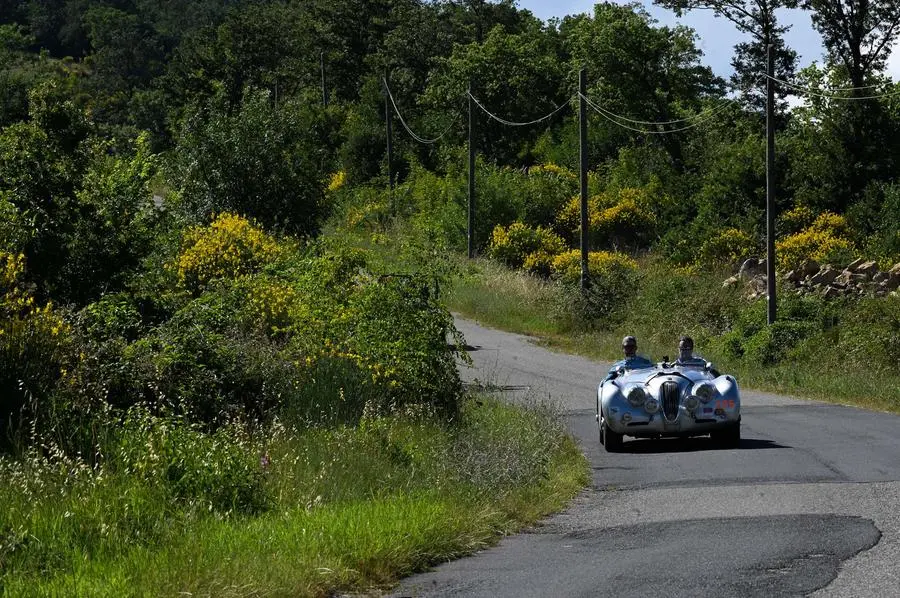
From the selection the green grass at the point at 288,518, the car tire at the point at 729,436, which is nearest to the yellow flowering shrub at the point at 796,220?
the car tire at the point at 729,436

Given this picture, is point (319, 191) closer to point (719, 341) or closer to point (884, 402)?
point (719, 341)

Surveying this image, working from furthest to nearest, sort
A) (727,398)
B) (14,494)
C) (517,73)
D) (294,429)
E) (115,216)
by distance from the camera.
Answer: (517,73) < (115,216) < (727,398) < (294,429) < (14,494)

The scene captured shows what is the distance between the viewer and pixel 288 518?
10562 millimetres

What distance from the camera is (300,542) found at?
954 cm

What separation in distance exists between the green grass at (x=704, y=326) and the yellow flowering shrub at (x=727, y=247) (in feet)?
4.98

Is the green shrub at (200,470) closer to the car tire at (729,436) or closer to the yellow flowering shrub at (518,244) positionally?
the car tire at (729,436)

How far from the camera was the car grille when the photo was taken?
57.0 feet

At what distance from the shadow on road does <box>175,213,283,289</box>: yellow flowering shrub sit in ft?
33.5

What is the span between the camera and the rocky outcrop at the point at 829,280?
35906mm

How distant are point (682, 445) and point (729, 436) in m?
0.95

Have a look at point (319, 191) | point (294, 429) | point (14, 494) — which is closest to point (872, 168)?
point (319, 191)

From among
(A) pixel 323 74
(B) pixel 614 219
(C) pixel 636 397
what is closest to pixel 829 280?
(B) pixel 614 219

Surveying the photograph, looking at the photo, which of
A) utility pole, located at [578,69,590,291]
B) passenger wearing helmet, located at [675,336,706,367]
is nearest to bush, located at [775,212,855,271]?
utility pole, located at [578,69,590,291]

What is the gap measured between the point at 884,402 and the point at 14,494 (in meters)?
18.9
